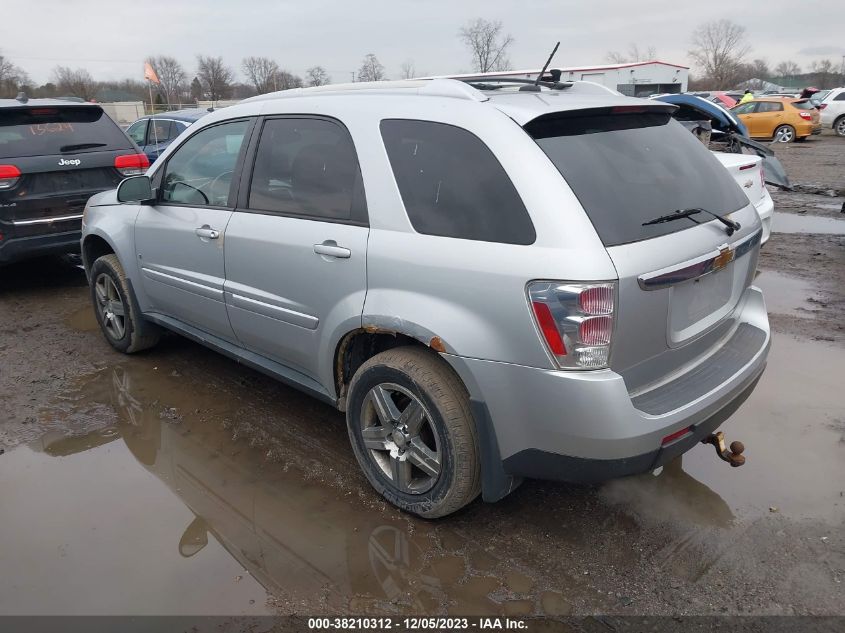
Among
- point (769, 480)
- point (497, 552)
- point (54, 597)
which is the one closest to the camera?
point (54, 597)

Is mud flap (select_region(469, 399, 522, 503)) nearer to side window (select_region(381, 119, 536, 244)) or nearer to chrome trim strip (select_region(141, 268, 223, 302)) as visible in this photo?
side window (select_region(381, 119, 536, 244))

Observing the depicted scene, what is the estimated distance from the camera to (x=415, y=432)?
2852mm

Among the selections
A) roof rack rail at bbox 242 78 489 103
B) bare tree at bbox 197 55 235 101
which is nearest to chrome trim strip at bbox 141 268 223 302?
roof rack rail at bbox 242 78 489 103

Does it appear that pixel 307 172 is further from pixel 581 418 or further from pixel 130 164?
pixel 130 164

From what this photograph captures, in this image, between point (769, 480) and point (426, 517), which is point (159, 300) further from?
point (769, 480)

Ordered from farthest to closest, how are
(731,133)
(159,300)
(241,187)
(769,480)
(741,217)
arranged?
(731,133), (159,300), (241,187), (769,480), (741,217)

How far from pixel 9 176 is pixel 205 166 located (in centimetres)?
301

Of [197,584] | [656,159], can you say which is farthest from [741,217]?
[197,584]

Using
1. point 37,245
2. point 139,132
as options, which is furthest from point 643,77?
point 37,245

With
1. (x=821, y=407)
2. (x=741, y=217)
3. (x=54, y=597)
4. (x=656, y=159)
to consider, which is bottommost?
(x=821, y=407)

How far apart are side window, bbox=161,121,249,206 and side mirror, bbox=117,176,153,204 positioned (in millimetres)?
97

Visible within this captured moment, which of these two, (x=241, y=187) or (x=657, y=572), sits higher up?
(x=241, y=187)

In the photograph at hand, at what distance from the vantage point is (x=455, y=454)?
104 inches

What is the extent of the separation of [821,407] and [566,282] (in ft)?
8.50
